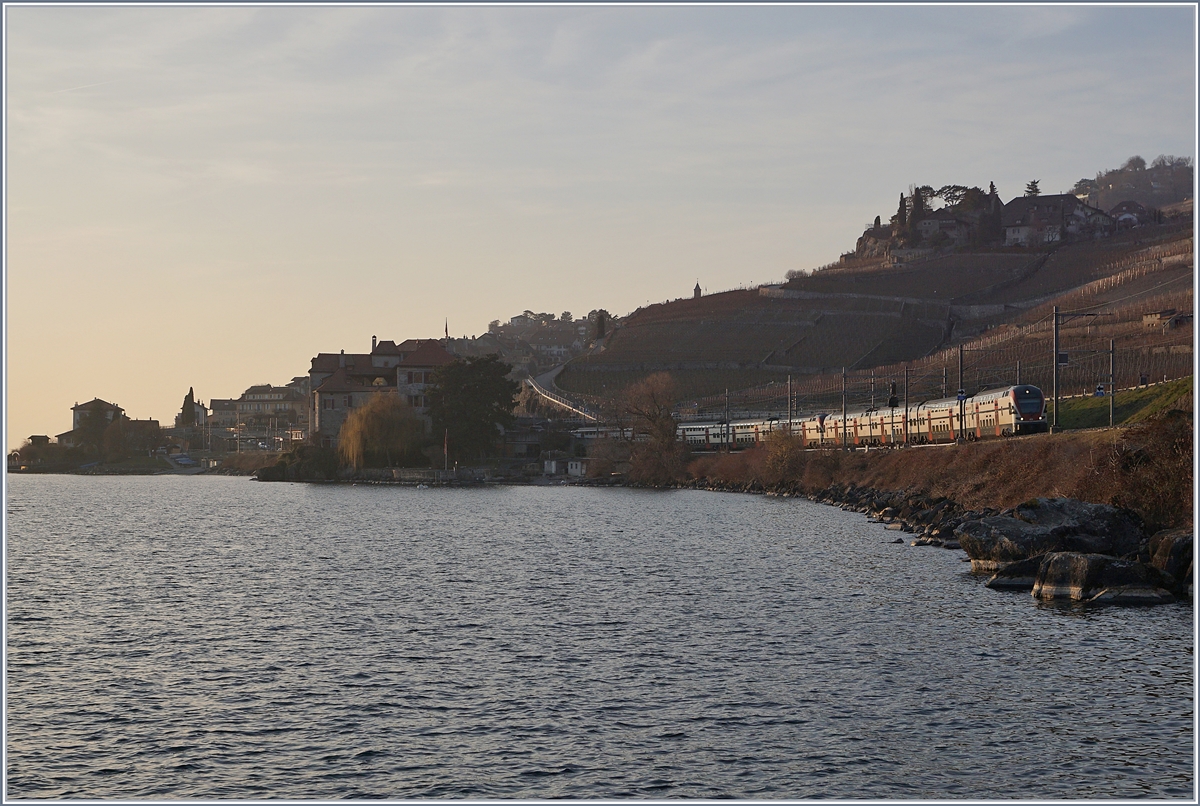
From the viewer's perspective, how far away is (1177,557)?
34344 mm

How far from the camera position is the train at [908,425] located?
7162 cm

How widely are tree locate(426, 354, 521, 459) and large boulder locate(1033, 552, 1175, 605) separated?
4108 inches

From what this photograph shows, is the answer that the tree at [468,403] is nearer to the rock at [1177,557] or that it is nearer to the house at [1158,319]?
A: the house at [1158,319]

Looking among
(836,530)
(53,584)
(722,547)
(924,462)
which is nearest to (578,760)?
(53,584)

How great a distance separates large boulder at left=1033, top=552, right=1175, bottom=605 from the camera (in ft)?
109

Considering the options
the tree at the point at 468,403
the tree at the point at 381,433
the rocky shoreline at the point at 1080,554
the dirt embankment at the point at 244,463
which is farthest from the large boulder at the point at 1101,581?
the dirt embankment at the point at 244,463

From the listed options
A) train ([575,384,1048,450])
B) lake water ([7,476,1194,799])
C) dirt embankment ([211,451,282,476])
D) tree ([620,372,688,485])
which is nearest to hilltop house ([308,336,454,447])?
train ([575,384,1048,450])

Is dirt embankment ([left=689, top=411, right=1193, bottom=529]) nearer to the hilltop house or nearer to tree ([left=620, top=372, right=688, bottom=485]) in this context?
tree ([left=620, top=372, right=688, bottom=485])

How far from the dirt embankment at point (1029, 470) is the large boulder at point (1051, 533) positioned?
7.24 ft

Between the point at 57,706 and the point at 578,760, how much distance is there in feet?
36.3

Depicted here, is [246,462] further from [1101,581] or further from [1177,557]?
[1177,557]

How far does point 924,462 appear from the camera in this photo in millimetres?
78938

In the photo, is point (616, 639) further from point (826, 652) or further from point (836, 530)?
point (836, 530)

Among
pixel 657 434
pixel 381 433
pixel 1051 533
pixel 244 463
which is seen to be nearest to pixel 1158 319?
pixel 657 434
